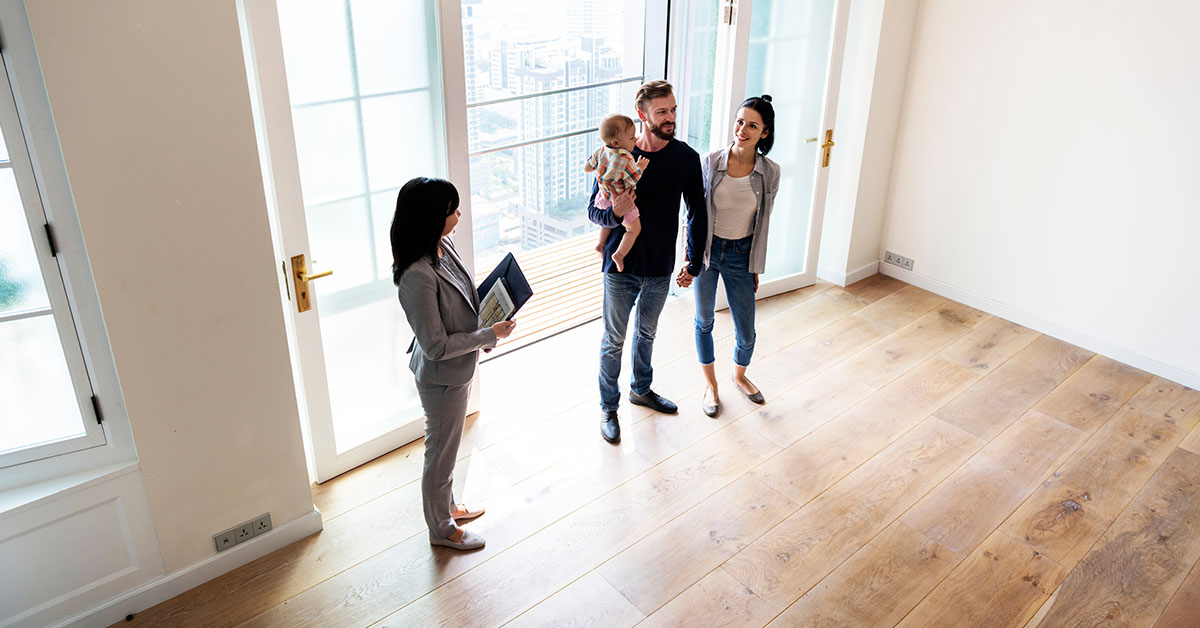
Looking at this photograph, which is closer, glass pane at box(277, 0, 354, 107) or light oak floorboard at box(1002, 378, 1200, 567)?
glass pane at box(277, 0, 354, 107)

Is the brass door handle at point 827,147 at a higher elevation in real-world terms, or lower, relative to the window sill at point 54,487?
higher

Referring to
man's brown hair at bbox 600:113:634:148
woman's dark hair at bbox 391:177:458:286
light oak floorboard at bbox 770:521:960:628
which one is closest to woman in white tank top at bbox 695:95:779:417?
man's brown hair at bbox 600:113:634:148

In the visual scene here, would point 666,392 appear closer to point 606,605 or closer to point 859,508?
point 859,508

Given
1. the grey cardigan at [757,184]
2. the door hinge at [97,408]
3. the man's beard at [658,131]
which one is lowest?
the door hinge at [97,408]

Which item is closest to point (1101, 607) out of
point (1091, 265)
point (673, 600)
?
point (673, 600)

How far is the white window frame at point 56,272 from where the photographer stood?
2.14 m

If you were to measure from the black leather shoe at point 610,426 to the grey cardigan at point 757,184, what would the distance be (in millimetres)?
811

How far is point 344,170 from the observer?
3.07m

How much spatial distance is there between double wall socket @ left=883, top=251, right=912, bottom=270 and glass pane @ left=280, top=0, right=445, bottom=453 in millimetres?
3252

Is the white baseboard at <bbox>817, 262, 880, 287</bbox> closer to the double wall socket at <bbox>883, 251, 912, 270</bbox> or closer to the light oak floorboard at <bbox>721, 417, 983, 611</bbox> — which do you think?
the double wall socket at <bbox>883, 251, 912, 270</bbox>

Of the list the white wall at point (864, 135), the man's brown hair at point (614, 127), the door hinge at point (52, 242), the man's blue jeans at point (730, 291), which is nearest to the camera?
the door hinge at point (52, 242)

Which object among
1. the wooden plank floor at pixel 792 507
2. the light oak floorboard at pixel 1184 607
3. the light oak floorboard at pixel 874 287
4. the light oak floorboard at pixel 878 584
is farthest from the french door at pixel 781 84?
the light oak floorboard at pixel 1184 607

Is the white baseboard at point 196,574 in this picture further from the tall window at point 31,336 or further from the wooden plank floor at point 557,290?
the wooden plank floor at point 557,290

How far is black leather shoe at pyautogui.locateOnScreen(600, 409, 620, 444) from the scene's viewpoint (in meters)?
3.68
